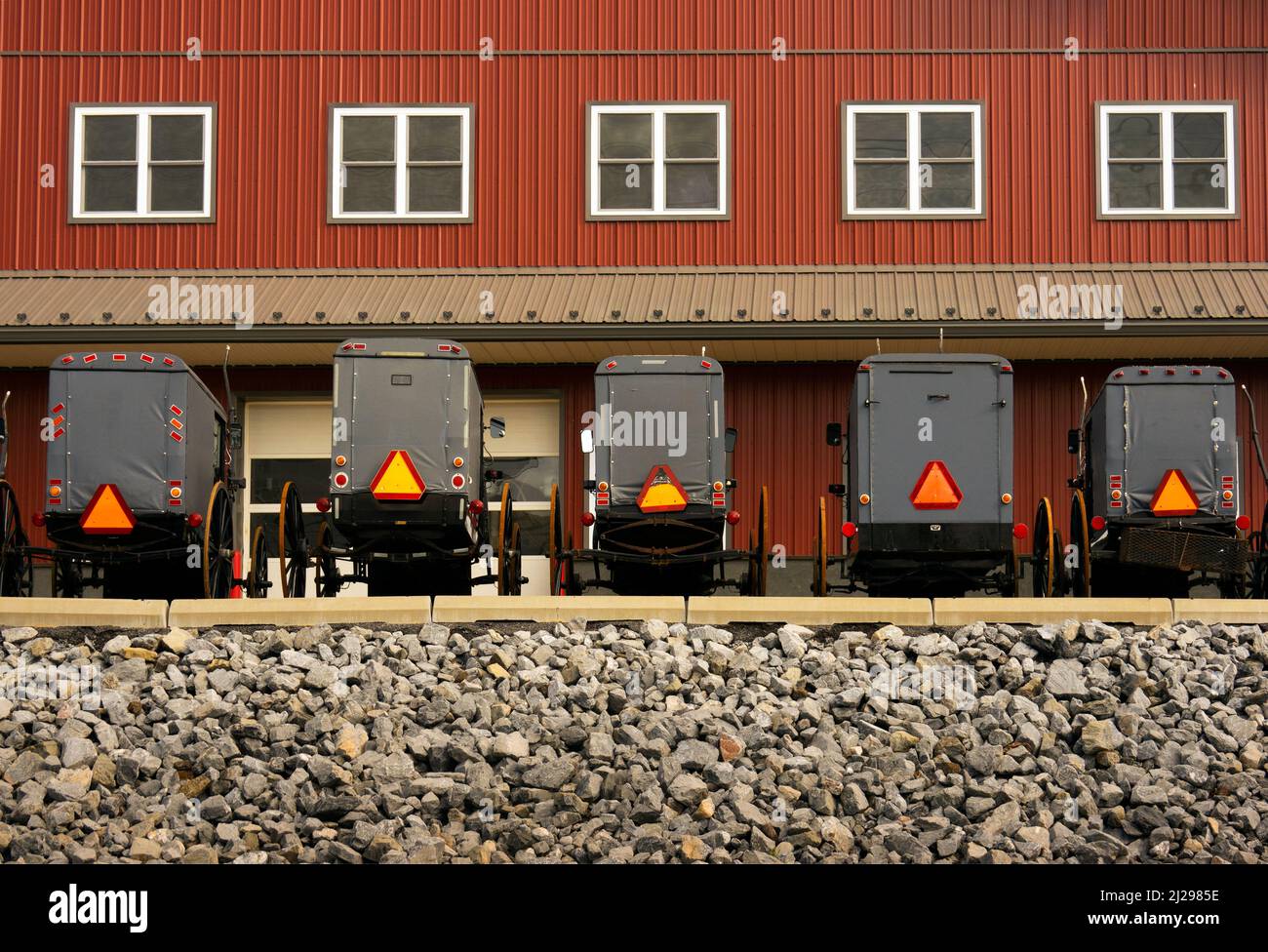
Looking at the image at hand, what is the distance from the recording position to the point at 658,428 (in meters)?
15.7

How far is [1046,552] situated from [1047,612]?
185 inches

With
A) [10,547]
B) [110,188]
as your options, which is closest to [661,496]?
[10,547]

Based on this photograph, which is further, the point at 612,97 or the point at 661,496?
the point at 612,97

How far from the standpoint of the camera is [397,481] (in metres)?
15.5

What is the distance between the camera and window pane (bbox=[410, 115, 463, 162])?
73.3 ft

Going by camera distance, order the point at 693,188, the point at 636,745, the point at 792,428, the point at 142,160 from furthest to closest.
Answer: the point at 142,160, the point at 693,188, the point at 792,428, the point at 636,745

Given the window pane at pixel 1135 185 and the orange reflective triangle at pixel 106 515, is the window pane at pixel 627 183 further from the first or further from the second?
the orange reflective triangle at pixel 106 515

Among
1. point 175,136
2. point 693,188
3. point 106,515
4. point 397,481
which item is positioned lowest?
point 106,515

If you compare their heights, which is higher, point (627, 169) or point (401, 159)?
point (401, 159)

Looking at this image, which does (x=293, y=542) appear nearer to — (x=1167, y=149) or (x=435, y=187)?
(x=435, y=187)

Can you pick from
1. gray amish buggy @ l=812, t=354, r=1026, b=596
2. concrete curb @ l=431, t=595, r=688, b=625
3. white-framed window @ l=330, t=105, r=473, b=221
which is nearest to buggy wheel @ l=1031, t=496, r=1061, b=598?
gray amish buggy @ l=812, t=354, r=1026, b=596

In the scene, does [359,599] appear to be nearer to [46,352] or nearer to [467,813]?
[467,813]
